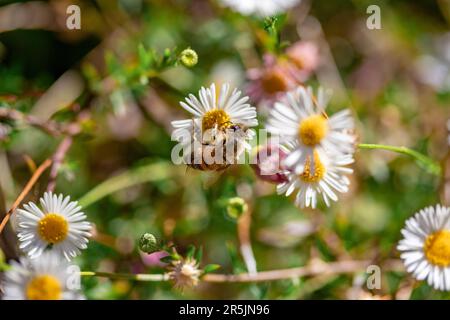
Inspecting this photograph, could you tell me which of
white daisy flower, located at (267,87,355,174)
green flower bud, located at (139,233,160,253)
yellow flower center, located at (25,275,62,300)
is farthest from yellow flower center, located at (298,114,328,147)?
yellow flower center, located at (25,275,62,300)

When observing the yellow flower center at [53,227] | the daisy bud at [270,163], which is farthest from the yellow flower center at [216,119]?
the yellow flower center at [53,227]

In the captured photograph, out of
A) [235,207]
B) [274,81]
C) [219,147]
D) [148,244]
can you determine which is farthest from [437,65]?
[148,244]

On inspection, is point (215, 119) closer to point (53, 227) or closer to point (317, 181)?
point (317, 181)

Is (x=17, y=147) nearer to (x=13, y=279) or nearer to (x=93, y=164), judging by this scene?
(x=93, y=164)

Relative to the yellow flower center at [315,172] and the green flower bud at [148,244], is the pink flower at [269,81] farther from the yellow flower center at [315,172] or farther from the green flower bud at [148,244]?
the green flower bud at [148,244]

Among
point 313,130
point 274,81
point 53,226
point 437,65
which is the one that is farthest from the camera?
point 437,65

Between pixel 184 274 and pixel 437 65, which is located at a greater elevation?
pixel 437 65

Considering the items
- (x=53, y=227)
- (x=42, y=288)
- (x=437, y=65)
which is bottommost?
(x=42, y=288)

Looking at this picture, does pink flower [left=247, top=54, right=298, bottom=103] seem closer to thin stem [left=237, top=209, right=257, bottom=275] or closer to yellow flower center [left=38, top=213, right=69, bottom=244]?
thin stem [left=237, top=209, right=257, bottom=275]
